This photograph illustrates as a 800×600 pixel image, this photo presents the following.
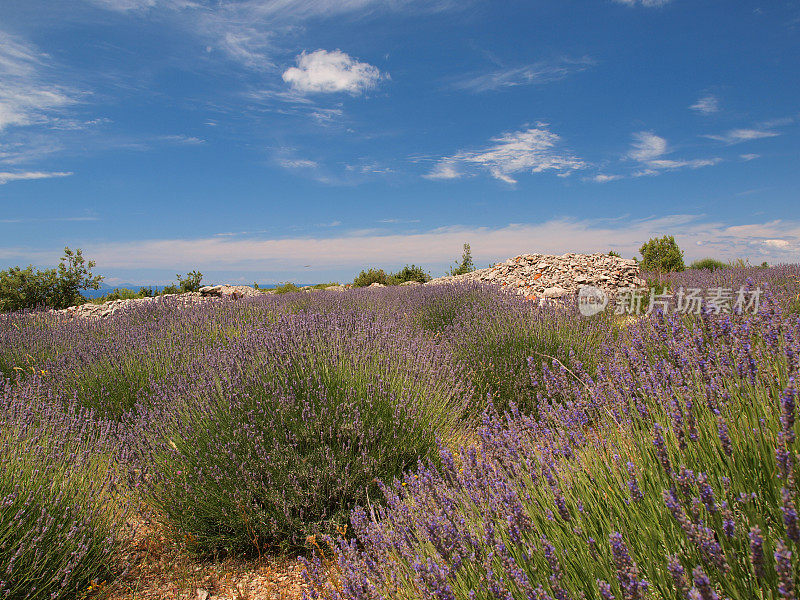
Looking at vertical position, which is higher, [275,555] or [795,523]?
[795,523]

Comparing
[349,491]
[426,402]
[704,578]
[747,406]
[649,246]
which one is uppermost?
[649,246]

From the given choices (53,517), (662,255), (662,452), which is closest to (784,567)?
(662,452)

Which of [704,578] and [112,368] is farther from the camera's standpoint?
[112,368]

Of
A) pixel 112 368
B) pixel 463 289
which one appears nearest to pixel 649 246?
pixel 463 289

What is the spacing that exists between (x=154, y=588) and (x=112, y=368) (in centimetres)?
249

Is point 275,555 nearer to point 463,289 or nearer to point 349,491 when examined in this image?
point 349,491

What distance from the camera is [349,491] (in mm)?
2486

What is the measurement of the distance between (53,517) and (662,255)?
17518 millimetres

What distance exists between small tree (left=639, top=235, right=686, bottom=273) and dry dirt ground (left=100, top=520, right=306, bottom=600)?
51.0 feet

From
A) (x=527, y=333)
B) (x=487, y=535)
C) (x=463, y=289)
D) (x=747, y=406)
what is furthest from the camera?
(x=463, y=289)

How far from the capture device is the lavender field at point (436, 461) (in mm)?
1116

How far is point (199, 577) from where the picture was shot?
7.68 ft

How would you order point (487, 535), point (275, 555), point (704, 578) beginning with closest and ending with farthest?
point (704, 578)
point (487, 535)
point (275, 555)

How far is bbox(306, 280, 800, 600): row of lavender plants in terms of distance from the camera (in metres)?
0.95
